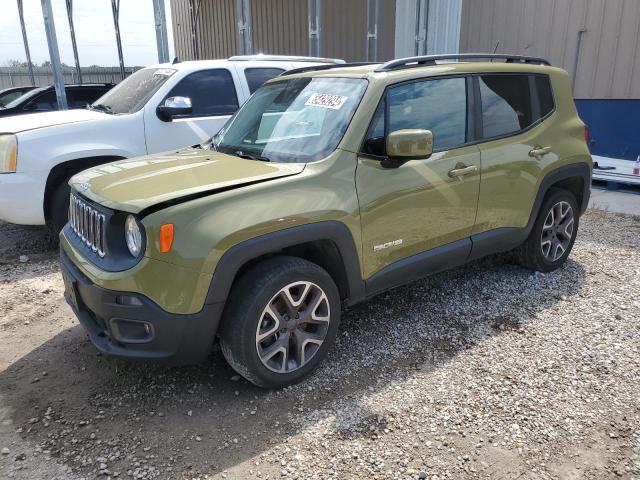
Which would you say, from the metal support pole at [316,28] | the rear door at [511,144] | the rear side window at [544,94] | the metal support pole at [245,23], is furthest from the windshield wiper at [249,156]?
the metal support pole at [316,28]

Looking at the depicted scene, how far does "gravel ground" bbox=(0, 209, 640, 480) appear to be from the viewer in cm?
253

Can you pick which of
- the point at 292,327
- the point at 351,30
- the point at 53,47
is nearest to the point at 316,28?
the point at 351,30

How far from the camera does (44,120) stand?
5289 millimetres

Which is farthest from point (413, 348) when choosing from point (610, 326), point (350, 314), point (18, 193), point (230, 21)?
point (230, 21)

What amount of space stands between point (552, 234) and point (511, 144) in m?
1.11

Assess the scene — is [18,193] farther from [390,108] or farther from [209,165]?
[390,108]

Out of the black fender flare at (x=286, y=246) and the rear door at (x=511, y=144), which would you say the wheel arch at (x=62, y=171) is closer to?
the black fender flare at (x=286, y=246)

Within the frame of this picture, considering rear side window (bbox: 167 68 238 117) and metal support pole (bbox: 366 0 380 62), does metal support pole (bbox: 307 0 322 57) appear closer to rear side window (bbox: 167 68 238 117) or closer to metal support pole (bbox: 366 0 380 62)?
metal support pole (bbox: 366 0 380 62)

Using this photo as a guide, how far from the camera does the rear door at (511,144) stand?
388cm

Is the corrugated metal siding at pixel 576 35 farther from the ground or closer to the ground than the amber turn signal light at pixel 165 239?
farther from the ground

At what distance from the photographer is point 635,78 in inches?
353

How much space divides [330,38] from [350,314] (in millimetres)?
12182

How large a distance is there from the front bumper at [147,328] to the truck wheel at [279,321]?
5.6 inches

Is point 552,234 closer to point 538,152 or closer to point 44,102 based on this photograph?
point 538,152
